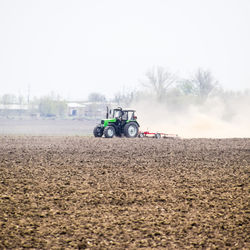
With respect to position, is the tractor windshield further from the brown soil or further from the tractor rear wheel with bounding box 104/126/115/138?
the brown soil

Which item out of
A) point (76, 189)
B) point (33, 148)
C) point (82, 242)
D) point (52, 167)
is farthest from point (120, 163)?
point (82, 242)

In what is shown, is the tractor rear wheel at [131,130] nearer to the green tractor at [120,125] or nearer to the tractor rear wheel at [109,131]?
the green tractor at [120,125]

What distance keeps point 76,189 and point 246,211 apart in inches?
191

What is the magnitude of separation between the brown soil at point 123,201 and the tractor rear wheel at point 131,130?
1075cm

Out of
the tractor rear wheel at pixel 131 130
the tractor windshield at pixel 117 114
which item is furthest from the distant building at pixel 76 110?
the tractor rear wheel at pixel 131 130

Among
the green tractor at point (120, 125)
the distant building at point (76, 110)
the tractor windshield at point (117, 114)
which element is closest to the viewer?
the green tractor at point (120, 125)

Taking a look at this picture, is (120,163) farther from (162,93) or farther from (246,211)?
(162,93)

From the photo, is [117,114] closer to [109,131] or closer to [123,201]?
[109,131]

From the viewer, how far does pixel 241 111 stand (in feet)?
189

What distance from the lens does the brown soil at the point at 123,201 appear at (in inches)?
337

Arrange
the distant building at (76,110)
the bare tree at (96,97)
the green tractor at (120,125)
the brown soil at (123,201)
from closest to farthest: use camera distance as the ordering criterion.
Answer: the brown soil at (123,201)
the green tractor at (120,125)
the bare tree at (96,97)
the distant building at (76,110)

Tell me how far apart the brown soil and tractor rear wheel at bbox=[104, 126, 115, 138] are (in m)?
10.3

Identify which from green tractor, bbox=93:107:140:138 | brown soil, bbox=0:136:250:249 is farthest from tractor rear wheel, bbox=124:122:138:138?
brown soil, bbox=0:136:250:249

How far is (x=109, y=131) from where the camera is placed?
1238 inches
